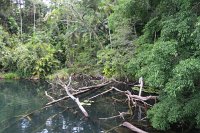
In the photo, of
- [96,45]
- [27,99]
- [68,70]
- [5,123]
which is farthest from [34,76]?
[5,123]

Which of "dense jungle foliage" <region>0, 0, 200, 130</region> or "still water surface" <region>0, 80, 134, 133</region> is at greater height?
"dense jungle foliage" <region>0, 0, 200, 130</region>

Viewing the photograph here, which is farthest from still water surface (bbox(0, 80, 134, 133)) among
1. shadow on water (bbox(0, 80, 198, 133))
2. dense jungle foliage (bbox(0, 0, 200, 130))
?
dense jungle foliage (bbox(0, 0, 200, 130))

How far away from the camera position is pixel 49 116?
13.8 metres

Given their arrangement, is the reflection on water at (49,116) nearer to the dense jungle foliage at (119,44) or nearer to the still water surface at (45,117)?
the still water surface at (45,117)

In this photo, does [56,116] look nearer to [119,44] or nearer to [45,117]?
[45,117]

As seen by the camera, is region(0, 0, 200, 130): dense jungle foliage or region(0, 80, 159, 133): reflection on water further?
region(0, 80, 159, 133): reflection on water

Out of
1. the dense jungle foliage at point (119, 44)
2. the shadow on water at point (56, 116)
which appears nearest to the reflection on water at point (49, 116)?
the shadow on water at point (56, 116)

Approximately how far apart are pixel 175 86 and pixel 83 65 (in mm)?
18042

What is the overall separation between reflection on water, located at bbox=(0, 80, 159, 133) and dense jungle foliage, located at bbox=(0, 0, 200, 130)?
7.13ft

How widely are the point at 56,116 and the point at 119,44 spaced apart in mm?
7346

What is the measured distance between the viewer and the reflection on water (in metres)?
11.9

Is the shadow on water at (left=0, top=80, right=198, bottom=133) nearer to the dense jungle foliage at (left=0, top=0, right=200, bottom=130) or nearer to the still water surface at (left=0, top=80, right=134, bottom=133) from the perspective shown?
the still water surface at (left=0, top=80, right=134, bottom=133)

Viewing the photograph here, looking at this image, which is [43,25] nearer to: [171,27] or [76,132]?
[76,132]

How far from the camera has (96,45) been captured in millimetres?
25797
